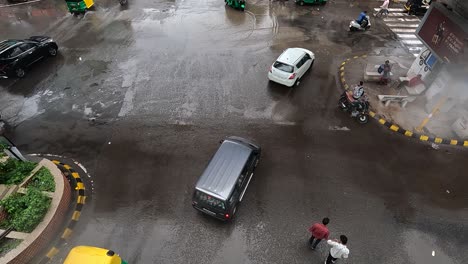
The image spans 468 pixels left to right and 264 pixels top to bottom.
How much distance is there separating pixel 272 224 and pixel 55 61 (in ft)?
57.2

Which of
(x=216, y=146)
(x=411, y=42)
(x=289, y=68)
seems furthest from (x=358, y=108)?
(x=411, y=42)

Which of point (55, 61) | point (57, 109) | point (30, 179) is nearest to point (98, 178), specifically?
point (30, 179)

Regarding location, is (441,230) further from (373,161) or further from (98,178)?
(98,178)

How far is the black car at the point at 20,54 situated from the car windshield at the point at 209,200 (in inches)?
582

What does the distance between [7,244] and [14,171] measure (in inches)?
108

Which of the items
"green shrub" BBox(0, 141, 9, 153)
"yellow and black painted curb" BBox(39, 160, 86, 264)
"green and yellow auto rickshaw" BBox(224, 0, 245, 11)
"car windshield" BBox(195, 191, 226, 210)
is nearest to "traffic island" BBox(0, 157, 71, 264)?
"yellow and black painted curb" BBox(39, 160, 86, 264)

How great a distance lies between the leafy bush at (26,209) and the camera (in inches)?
367

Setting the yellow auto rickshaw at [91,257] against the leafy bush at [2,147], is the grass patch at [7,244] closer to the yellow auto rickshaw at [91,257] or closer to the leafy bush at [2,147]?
the yellow auto rickshaw at [91,257]

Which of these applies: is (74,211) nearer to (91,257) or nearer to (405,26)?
(91,257)

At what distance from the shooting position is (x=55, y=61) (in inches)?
741

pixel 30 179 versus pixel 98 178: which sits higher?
pixel 30 179

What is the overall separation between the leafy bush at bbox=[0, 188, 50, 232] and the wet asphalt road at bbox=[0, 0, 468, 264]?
139 cm

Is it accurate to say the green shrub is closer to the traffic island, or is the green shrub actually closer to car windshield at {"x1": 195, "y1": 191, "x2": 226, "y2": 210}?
the traffic island

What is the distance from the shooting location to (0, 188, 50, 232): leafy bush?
30.6ft
